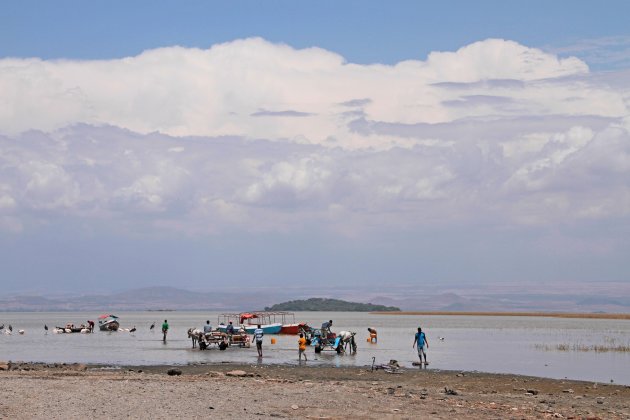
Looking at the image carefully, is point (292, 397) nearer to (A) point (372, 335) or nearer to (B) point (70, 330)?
(A) point (372, 335)

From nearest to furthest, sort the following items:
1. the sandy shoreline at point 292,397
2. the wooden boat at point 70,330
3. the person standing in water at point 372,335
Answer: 1. the sandy shoreline at point 292,397
2. the person standing in water at point 372,335
3. the wooden boat at point 70,330

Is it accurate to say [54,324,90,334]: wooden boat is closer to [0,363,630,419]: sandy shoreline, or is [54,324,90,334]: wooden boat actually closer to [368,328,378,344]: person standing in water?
[368,328,378,344]: person standing in water

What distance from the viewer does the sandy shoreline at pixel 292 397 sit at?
20.9 meters

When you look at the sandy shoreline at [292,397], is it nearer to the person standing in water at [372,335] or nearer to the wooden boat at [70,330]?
the person standing in water at [372,335]

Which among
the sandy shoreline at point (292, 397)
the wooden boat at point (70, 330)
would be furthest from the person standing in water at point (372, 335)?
the wooden boat at point (70, 330)

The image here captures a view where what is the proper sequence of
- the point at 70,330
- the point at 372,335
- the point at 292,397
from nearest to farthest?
the point at 292,397
the point at 372,335
the point at 70,330

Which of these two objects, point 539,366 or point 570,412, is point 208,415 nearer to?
point 570,412

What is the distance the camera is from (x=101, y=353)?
5225cm

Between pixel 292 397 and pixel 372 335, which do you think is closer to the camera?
pixel 292 397

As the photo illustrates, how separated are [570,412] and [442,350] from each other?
3517 cm

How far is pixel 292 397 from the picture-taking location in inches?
944

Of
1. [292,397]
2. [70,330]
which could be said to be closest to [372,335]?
[70,330]

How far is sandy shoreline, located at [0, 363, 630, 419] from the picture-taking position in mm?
20906

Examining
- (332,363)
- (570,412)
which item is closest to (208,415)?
(570,412)
